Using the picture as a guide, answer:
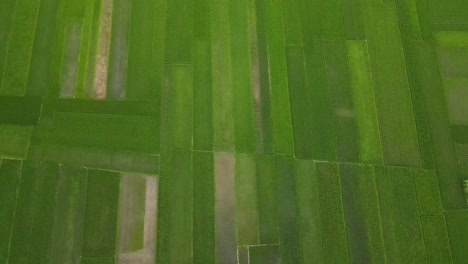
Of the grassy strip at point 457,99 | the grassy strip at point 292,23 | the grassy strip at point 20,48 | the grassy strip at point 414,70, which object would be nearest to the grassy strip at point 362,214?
the grassy strip at point 414,70

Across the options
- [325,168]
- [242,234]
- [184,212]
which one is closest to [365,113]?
[325,168]

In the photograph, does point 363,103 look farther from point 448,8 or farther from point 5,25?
point 5,25

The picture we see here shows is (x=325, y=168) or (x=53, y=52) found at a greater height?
(x=53, y=52)

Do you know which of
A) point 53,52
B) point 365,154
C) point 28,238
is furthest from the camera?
point 53,52

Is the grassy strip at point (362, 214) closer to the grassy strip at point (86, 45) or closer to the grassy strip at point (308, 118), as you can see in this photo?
the grassy strip at point (308, 118)

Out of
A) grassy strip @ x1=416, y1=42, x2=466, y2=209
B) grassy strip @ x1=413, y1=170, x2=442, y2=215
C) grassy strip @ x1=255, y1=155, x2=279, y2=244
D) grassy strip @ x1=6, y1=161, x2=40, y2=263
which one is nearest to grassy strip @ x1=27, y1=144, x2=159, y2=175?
grassy strip @ x1=6, y1=161, x2=40, y2=263

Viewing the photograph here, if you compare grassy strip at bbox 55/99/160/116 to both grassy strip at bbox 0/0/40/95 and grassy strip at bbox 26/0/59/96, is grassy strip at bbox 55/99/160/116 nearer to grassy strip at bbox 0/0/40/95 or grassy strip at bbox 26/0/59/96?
grassy strip at bbox 26/0/59/96

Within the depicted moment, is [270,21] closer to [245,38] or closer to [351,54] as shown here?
[245,38]
